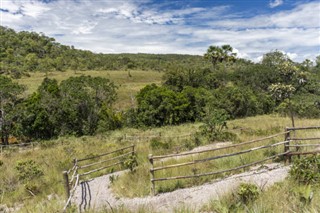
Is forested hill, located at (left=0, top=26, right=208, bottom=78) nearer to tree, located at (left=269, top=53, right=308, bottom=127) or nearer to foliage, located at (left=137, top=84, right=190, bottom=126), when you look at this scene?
tree, located at (left=269, top=53, right=308, bottom=127)

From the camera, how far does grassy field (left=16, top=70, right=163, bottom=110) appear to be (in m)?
45.5

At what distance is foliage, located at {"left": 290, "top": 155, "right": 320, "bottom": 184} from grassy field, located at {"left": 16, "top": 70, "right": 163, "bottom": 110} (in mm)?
37082

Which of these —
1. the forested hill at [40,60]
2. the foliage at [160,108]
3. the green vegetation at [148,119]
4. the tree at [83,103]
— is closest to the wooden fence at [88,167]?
the green vegetation at [148,119]

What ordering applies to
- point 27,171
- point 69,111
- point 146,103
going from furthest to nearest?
point 146,103 < point 69,111 < point 27,171

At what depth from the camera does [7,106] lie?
92.8 ft

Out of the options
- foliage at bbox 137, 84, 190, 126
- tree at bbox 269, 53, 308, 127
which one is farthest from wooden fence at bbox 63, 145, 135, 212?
foliage at bbox 137, 84, 190, 126

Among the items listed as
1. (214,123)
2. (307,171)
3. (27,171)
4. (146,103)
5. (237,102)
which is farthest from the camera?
(237,102)

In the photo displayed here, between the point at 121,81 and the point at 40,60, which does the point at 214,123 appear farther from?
→ the point at 40,60

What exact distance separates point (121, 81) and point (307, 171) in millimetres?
55404

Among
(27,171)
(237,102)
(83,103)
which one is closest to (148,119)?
(83,103)

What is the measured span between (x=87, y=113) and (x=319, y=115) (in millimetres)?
27977

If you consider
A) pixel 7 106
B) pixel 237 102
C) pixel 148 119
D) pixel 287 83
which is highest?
pixel 287 83

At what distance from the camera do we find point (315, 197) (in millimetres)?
4539

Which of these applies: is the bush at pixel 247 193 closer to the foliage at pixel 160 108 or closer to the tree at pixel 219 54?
the foliage at pixel 160 108
